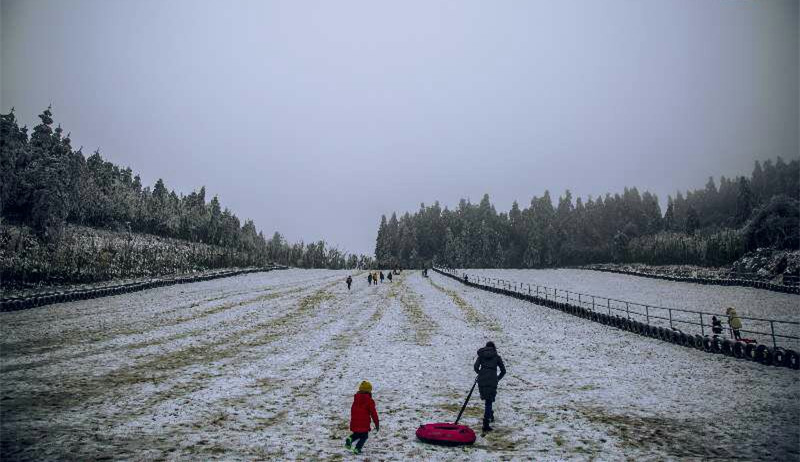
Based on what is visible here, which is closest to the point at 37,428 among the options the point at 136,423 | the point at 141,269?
the point at 136,423

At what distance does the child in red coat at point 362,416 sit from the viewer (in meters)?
8.72

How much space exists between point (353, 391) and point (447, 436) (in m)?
5.00

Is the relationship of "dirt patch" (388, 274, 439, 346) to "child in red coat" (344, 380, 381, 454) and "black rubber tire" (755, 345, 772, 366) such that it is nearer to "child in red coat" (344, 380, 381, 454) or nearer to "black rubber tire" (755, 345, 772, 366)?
"child in red coat" (344, 380, 381, 454)

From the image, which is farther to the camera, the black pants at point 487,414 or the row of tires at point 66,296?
the row of tires at point 66,296

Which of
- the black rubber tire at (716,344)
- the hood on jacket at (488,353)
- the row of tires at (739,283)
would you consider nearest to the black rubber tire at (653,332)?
the black rubber tire at (716,344)

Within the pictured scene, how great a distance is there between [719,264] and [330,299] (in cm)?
8696

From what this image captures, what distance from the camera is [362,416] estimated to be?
8.75 m

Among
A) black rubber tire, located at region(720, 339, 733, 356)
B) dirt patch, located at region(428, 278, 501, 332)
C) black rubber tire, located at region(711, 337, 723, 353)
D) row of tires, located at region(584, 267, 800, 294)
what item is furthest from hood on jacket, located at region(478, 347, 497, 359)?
row of tires, located at region(584, 267, 800, 294)

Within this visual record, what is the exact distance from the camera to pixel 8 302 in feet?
106

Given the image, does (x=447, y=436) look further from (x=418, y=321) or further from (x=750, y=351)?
(x=418, y=321)

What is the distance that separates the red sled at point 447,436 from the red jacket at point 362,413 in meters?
1.41

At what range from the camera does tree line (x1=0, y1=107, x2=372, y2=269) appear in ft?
240

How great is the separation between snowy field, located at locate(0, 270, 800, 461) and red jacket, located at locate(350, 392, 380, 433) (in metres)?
0.70

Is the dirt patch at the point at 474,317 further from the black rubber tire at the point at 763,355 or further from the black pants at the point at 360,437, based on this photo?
the black pants at the point at 360,437
